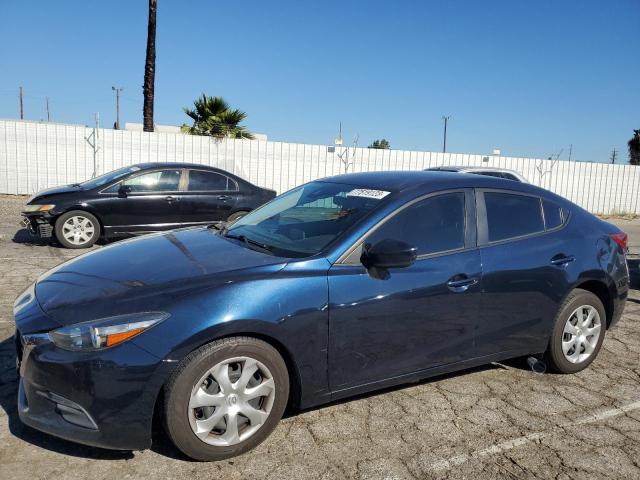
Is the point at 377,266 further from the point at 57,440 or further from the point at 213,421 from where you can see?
the point at 57,440

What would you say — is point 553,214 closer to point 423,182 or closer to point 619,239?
point 619,239

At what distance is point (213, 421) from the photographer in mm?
2748

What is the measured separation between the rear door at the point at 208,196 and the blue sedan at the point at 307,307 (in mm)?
4997

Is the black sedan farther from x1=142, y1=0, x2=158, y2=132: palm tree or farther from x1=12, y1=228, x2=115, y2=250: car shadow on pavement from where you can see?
x1=142, y1=0, x2=158, y2=132: palm tree

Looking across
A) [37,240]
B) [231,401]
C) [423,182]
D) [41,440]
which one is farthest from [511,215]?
[37,240]

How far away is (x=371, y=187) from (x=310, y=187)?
2.12ft

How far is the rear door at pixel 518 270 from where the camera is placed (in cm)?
363

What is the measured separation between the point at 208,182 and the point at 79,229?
2197mm

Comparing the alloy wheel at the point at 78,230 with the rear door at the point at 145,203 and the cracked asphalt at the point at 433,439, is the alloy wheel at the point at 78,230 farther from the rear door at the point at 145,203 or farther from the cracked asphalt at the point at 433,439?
the cracked asphalt at the point at 433,439

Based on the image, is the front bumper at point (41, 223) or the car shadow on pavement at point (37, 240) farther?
the car shadow on pavement at point (37, 240)

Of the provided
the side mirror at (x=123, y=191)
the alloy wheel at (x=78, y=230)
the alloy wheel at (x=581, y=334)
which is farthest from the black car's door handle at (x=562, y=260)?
the alloy wheel at (x=78, y=230)

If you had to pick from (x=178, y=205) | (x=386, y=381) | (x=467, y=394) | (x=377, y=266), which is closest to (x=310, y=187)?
(x=377, y=266)

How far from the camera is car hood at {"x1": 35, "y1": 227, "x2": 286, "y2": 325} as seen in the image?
8.82 feet

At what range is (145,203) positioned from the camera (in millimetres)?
8664
